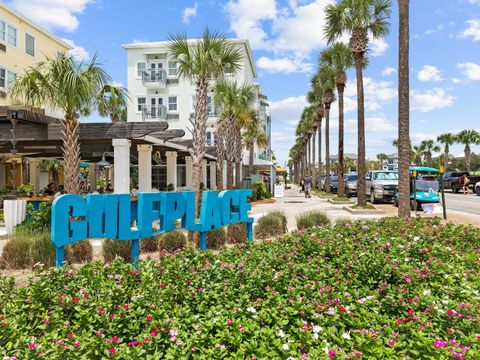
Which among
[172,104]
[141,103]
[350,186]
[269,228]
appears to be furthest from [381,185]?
[141,103]

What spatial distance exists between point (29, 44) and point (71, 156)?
22132mm

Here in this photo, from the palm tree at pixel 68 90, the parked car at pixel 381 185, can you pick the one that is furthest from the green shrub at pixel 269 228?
the parked car at pixel 381 185

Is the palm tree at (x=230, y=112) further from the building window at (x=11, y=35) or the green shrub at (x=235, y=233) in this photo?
the building window at (x=11, y=35)

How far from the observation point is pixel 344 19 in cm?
2119

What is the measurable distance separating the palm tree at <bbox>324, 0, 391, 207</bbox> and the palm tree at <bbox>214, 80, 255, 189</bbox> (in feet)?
23.7

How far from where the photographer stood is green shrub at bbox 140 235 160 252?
8977mm

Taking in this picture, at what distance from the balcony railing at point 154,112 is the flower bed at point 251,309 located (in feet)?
106

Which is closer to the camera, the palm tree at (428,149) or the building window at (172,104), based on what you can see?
the building window at (172,104)

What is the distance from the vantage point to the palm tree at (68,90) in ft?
37.8

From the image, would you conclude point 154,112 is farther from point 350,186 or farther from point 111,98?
point 111,98

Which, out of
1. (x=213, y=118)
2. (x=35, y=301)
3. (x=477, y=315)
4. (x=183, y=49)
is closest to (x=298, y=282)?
(x=477, y=315)

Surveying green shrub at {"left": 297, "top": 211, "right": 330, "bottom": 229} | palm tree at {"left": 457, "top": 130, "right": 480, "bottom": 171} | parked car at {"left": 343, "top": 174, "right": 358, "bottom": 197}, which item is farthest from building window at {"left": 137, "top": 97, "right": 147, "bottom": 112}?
palm tree at {"left": 457, "top": 130, "right": 480, "bottom": 171}

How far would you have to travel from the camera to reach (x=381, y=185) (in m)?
24.3

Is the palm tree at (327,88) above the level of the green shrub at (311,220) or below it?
above
